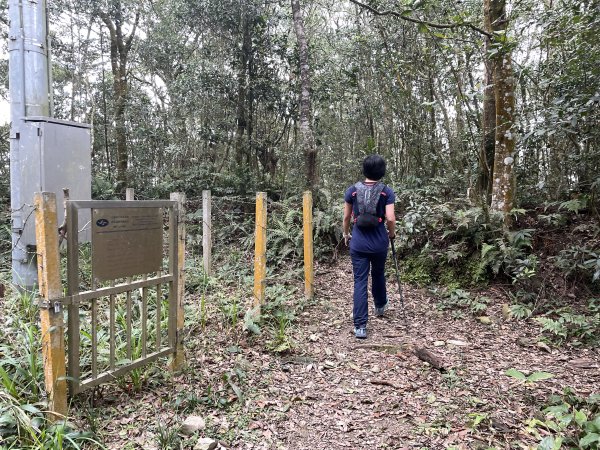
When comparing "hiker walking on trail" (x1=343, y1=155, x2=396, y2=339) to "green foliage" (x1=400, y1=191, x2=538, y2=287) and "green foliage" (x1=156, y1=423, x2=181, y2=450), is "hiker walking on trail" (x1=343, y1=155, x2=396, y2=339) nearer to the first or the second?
"green foliage" (x1=400, y1=191, x2=538, y2=287)

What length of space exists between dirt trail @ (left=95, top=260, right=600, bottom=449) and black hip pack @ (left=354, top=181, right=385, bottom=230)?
55.8 inches

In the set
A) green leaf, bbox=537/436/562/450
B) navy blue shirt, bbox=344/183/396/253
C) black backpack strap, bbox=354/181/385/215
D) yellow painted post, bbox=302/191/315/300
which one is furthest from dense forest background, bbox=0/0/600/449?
A: black backpack strap, bbox=354/181/385/215

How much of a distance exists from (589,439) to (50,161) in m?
5.87

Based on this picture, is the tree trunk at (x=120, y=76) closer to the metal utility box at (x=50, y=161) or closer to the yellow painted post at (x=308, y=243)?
the metal utility box at (x=50, y=161)

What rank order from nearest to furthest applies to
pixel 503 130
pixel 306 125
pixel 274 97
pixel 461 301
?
pixel 461 301, pixel 503 130, pixel 306 125, pixel 274 97

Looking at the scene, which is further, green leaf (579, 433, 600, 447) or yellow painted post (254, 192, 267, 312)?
yellow painted post (254, 192, 267, 312)

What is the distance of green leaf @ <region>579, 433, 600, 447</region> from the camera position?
2505 mm

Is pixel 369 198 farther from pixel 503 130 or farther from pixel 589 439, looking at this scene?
pixel 503 130

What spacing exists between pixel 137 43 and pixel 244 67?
5.06m

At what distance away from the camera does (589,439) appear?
8.28ft

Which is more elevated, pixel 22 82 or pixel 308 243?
pixel 22 82

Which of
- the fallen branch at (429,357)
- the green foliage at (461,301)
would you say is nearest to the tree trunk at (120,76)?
the green foliage at (461,301)

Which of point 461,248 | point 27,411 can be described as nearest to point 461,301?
point 461,248

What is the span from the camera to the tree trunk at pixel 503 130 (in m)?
6.41
